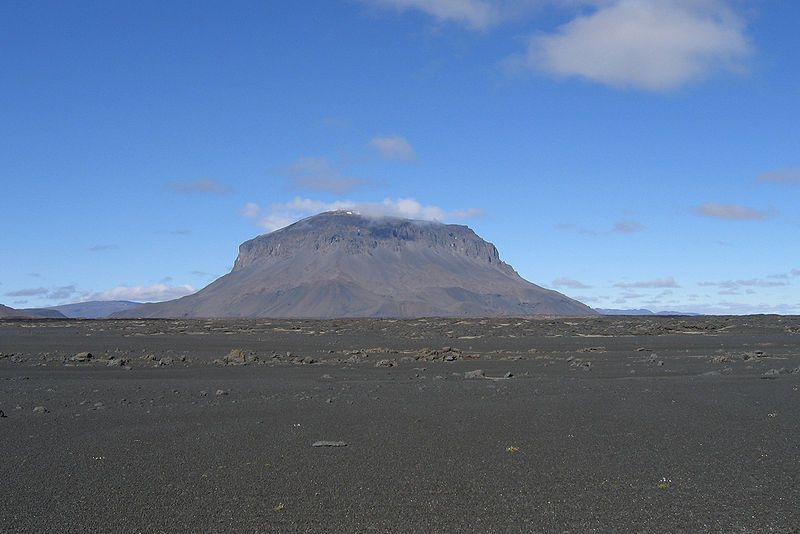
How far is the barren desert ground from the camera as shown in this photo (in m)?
8.16

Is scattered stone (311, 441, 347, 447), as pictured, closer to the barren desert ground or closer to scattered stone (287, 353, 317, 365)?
the barren desert ground

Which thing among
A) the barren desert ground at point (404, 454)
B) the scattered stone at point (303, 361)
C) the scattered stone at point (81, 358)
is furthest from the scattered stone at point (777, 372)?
the scattered stone at point (81, 358)

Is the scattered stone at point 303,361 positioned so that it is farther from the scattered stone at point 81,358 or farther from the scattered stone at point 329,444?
the scattered stone at point 329,444

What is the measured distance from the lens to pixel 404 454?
37.2ft

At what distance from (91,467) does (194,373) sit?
15.9 metres

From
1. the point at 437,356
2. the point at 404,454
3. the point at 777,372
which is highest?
the point at 437,356

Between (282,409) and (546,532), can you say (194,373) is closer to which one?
(282,409)

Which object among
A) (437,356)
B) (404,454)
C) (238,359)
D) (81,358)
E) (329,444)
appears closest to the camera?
(404,454)

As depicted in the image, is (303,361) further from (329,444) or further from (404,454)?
(404,454)

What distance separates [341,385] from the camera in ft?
69.3

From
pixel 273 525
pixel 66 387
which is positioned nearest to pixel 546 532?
pixel 273 525

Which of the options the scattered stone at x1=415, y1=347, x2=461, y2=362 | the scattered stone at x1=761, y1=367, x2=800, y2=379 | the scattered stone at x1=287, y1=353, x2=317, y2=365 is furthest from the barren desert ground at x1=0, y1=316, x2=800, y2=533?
the scattered stone at x1=415, y1=347, x2=461, y2=362

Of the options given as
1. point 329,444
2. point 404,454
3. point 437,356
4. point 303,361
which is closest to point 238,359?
point 303,361

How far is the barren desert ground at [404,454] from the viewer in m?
8.16
